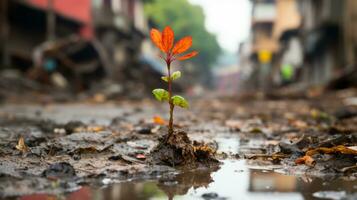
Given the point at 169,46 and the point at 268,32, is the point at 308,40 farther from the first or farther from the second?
the point at 268,32

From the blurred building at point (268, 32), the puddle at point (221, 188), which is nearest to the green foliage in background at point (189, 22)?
the blurred building at point (268, 32)

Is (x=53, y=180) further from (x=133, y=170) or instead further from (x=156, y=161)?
(x=156, y=161)

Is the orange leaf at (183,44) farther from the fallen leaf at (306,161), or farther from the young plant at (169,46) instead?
the fallen leaf at (306,161)

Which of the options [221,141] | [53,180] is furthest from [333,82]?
[53,180]

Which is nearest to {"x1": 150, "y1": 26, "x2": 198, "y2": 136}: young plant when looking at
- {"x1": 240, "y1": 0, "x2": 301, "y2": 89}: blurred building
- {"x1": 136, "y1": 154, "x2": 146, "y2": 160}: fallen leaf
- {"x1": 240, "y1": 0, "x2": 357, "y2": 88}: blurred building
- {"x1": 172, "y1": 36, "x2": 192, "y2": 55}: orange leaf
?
{"x1": 172, "y1": 36, "x2": 192, "y2": 55}: orange leaf

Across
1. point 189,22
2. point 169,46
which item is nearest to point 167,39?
point 169,46

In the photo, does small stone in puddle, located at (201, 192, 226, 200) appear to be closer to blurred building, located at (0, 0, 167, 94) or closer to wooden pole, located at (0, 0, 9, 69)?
blurred building, located at (0, 0, 167, 94)
